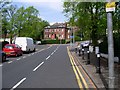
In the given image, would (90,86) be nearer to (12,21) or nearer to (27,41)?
(27,41)

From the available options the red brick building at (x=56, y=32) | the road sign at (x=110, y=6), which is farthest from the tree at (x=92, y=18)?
the red brick building at (x=56, y=32)

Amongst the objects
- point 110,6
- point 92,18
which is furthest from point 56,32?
point 110,6

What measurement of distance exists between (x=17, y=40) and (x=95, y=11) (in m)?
11.6

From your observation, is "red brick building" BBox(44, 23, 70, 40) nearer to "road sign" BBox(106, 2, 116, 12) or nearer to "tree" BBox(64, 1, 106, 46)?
"tree" BBox(64, 1, 106, 46)

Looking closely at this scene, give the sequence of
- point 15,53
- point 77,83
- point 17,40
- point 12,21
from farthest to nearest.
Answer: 1. point 12,21
2. point 17,40
3. point 15,53
4. point 77,83

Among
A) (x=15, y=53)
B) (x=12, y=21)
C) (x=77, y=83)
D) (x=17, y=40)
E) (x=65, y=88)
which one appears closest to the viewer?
(x=65, y=88)

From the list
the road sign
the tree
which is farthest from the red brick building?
the road sign

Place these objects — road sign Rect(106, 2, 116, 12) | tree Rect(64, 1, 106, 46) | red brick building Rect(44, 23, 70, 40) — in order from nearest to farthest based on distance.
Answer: road sign Rect(106, 2, 116, 12) < tree Rect(64, 1, 106, 46) < red brick building Rect(44, 23, 70, 40)

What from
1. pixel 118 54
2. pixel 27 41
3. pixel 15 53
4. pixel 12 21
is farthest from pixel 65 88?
pixel 12 21

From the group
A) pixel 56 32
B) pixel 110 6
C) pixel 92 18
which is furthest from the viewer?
pixel 56 32

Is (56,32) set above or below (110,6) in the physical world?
above

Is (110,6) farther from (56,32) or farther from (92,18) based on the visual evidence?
(56,32)

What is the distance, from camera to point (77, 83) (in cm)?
1267

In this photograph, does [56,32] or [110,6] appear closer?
[110,6]
